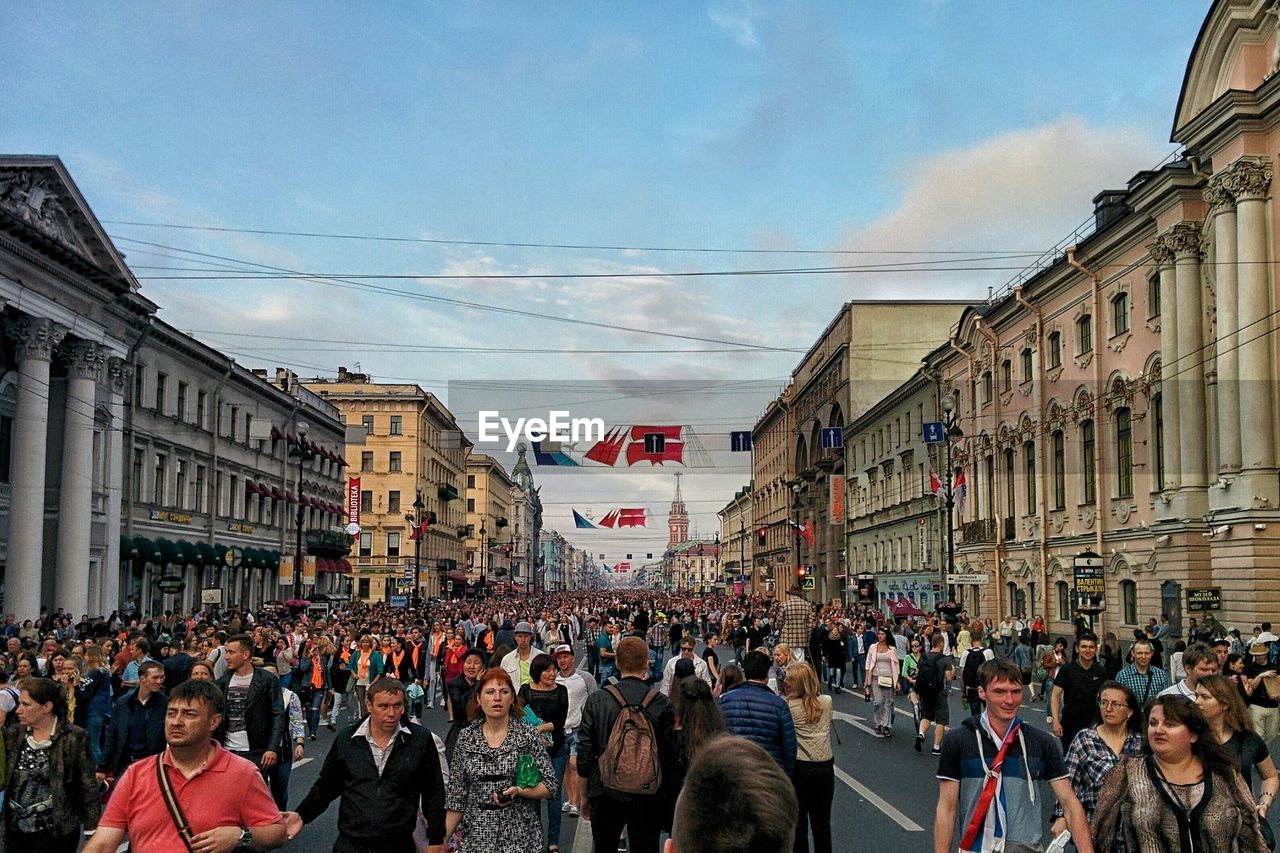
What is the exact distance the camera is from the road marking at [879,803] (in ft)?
34.8

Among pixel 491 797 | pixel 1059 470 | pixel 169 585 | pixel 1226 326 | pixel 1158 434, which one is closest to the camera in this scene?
pixel 491 797

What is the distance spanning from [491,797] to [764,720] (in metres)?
2.12

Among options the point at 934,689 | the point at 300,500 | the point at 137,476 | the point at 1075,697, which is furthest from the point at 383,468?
the point at 1075,697

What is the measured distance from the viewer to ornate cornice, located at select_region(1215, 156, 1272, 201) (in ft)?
88.9

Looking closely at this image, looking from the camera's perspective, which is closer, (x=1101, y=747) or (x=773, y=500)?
(x=1101, y=747)

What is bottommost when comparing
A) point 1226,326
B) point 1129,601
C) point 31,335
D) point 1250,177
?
point 1129,601

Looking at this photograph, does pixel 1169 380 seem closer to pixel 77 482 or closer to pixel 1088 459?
pixel 1088 459

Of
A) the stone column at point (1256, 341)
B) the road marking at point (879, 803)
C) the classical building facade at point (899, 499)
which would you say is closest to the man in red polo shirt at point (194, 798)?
the road marking at point (879, 803)

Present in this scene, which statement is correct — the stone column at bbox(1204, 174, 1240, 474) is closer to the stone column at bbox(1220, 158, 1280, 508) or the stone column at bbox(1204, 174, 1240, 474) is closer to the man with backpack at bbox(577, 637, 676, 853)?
the stone column at bbox(1220, 158, 1280, 508)

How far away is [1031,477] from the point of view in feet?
130

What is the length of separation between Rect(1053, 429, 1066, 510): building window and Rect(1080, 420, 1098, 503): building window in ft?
4.04

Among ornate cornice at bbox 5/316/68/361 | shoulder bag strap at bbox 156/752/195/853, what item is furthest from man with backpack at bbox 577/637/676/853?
ornate cornice at bbox 5/316/68/361

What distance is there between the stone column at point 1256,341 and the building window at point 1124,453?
5.79 meters

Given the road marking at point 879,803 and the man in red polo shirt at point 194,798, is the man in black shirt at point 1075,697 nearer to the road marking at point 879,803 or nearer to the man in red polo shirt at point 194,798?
the road marking at point 879,803
